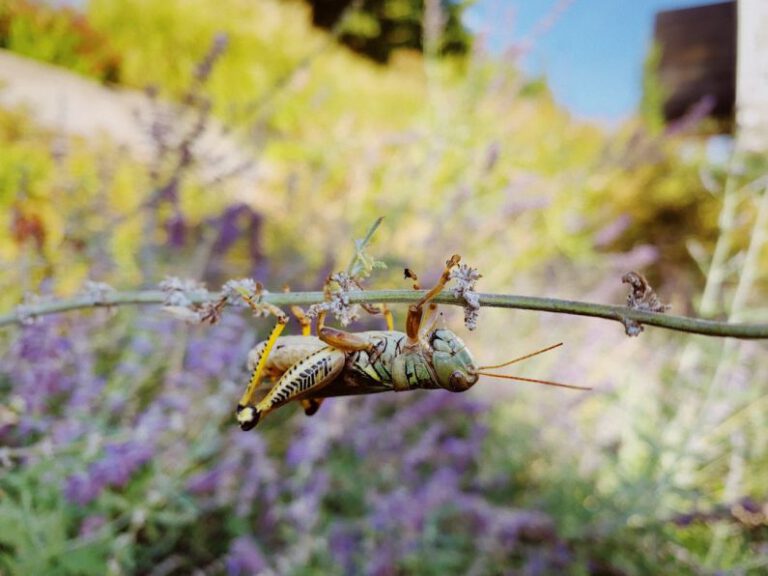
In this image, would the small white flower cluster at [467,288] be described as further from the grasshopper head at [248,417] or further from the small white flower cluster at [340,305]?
the grasshopper head at [248,417]

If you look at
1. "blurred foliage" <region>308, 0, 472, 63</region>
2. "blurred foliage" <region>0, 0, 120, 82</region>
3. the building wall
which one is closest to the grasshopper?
the building wall

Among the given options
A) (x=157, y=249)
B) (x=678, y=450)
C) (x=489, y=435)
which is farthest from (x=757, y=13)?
(x=157, y=249)

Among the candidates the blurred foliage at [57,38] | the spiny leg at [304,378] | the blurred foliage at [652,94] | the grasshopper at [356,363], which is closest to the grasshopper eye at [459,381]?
the grasshopper at [356,363]

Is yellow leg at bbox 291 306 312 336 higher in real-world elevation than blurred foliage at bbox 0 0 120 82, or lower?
lower

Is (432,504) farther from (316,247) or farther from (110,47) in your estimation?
Answer: (110,47)

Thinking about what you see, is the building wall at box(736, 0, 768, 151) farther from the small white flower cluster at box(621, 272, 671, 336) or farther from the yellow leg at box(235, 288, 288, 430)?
the yellow leg at box(235, 288, 288, 430)
